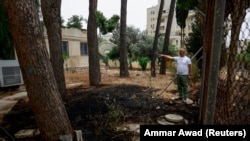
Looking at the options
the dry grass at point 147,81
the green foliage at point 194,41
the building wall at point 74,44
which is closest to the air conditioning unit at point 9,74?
the dry grass at point 147,81

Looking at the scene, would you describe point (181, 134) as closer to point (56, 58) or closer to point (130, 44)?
point (56, 58)

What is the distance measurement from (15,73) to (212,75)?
8.23 meters

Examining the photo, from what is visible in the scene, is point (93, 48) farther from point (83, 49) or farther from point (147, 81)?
point (83, 49)

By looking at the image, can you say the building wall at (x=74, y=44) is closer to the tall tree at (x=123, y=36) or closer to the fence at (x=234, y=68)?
the tall tree at (x=123, y=36)

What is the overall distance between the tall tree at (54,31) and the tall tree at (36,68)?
3.01 metres

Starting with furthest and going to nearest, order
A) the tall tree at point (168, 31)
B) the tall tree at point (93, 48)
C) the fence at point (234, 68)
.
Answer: the tall tree at point (168, 31)
the tall tree at point (93, 48)
the fence at point (234, 68)

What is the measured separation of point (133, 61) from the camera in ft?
66.7

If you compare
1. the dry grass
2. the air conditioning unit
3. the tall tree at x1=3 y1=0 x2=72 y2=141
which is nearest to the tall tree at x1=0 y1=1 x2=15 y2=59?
the air conditioning unit

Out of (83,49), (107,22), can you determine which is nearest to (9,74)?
(83,49)

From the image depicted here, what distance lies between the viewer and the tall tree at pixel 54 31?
209 inches

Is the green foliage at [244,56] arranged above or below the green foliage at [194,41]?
below

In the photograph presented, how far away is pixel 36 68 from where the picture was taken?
2.49 m

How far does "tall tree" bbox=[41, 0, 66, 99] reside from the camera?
5320 mm

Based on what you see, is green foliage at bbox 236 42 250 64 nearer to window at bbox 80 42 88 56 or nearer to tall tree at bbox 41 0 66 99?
tall tree at bbox 41 0 66 99
